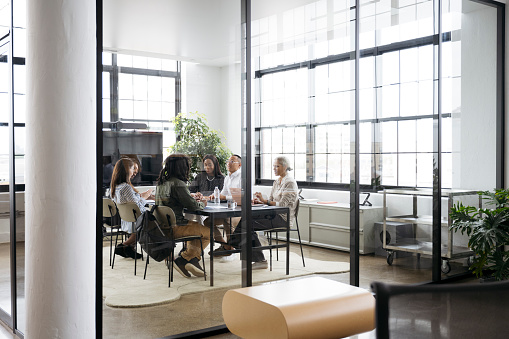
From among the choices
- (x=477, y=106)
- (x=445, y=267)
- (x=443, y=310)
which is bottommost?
(x=445, y=267)

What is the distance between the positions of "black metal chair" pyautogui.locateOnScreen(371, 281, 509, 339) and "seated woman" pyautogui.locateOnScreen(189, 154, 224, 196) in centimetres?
253

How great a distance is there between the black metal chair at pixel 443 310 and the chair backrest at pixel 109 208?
2.43 metres

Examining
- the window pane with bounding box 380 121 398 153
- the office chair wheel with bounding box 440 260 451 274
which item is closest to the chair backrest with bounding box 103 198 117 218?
the window pane with bounding box 380 121 398 153

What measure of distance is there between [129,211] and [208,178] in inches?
24.6

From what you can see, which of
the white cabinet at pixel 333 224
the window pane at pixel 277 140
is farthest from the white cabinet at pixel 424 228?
the window pane at pixel 277 140

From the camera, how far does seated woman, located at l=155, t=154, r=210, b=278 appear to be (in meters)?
3.90

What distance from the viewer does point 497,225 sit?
5289mm

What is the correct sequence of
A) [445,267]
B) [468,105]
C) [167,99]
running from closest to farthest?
[167,99] < [445,267] < [468,105]

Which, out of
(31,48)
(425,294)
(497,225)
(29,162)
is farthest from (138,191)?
(497,225)

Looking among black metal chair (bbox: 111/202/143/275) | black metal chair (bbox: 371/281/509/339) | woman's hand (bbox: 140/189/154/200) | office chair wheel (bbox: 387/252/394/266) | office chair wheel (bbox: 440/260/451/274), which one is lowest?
office chair wheel (bbox: 440/260/451/274)

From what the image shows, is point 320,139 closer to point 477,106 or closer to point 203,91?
point 203,91

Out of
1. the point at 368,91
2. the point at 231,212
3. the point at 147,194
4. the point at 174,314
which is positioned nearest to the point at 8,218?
the point at 147,194

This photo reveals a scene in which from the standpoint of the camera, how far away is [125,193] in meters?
3.76

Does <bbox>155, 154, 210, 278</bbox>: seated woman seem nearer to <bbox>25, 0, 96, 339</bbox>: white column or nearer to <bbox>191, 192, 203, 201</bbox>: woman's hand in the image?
<bbox>191, 192, 203, 201</bbox>: woman's hand
